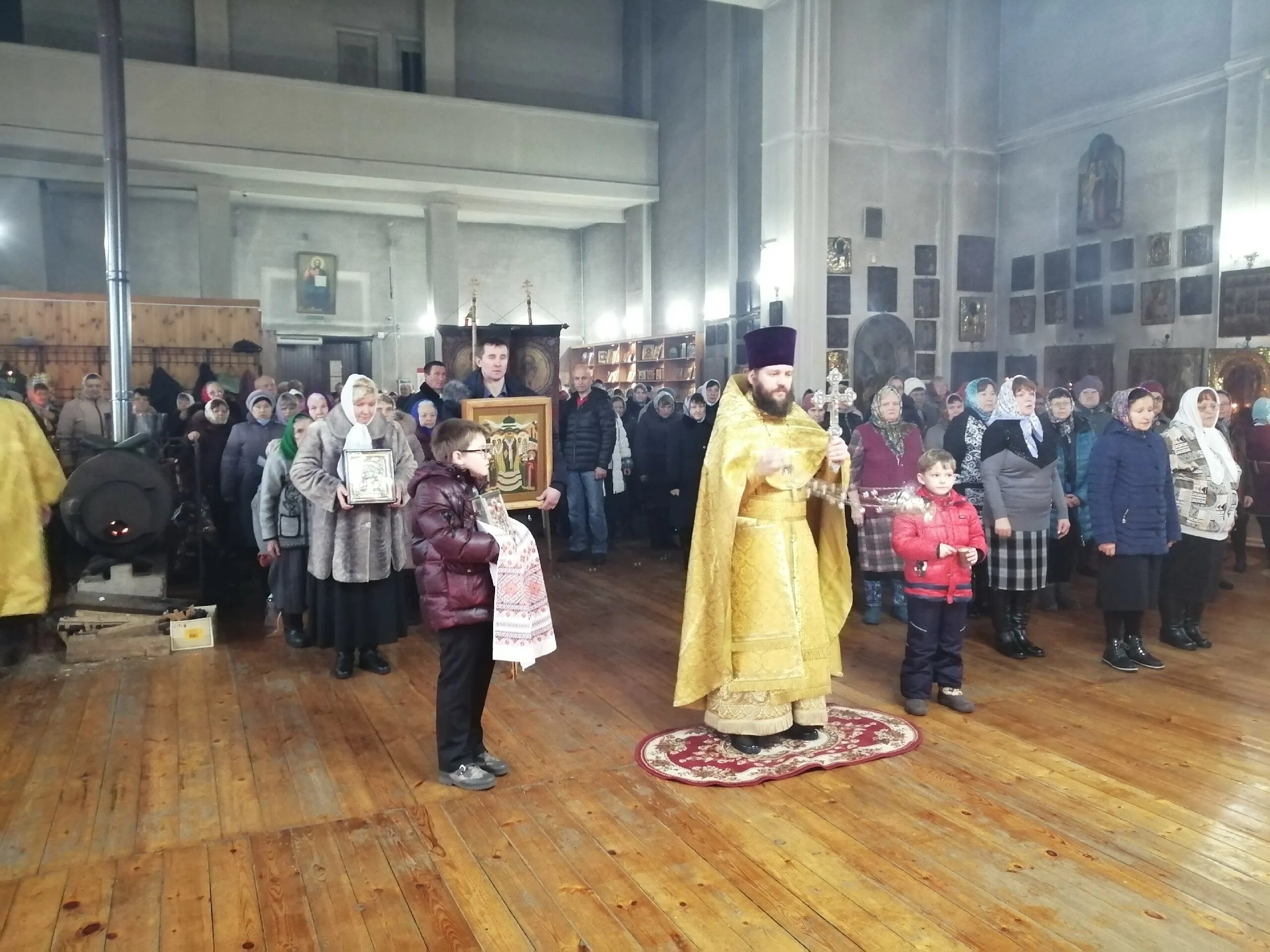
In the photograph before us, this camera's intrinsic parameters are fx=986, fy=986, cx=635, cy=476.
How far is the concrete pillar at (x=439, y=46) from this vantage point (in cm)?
1722

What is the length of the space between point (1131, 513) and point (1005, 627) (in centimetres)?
99

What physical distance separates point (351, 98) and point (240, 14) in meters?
2.55

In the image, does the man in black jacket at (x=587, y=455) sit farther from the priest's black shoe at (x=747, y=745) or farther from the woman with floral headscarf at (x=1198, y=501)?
the priest's black shoe at (x=747, y=745)

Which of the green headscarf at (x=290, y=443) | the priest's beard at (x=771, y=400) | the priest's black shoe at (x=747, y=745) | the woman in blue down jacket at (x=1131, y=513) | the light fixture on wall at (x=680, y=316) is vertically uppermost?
the light fixture on wall at (x=680, y=316)

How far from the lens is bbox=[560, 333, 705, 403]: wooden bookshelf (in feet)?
56.5

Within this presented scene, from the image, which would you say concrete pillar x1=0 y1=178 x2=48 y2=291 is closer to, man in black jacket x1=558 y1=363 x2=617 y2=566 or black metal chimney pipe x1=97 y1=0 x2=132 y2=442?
black metal chimney pipe x1=97 y1=0 x2=132 y2=442

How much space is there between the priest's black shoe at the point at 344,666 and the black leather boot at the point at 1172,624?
4.94 meters

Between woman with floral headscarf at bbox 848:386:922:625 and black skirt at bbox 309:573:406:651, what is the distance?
3.00 meters

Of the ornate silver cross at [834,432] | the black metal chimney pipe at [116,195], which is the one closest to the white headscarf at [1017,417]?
the ornate silver cross at [834,432]

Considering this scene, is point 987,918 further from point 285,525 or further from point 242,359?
point 242,359

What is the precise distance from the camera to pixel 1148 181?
11.8 meters

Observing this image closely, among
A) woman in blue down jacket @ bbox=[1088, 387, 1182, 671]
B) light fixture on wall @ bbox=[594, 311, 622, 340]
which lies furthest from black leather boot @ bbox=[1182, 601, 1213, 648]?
light fixture on wall @ bbox=[594, 311, 622, 340]

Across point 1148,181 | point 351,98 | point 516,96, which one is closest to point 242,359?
point 351,98

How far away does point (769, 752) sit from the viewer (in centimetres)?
434
